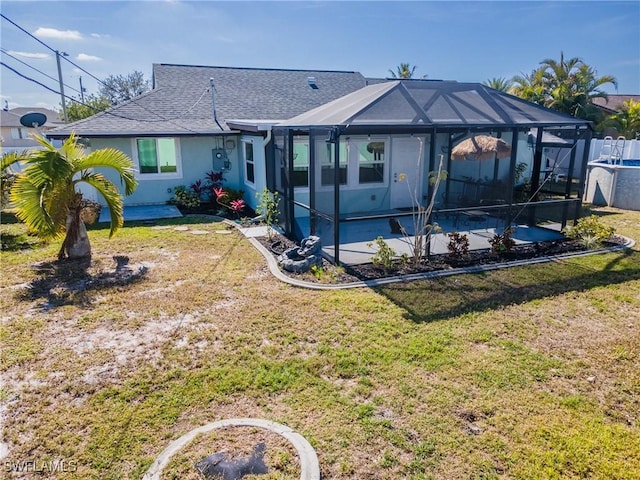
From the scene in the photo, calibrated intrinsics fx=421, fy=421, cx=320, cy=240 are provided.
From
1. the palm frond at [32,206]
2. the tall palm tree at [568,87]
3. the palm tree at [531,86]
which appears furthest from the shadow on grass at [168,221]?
the tall palm tree at [568,87]

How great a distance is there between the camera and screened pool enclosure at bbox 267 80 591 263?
788 cm

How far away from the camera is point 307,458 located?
3.21 meters

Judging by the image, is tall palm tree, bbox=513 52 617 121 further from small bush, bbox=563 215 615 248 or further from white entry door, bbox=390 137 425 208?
small bush, bbox=563 215 615 248

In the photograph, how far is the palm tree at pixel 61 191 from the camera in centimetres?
703

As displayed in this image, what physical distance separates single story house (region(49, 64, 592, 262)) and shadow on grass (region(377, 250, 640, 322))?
1.52 meters

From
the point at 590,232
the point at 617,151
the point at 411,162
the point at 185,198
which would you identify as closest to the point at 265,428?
the point at 590,232

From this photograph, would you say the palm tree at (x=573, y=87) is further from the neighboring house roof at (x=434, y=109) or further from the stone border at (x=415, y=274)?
the stone border at (x=415, y=274)

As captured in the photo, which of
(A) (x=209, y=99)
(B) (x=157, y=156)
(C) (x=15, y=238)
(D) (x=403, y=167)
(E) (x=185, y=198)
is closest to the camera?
(C) (x=15, y=238)

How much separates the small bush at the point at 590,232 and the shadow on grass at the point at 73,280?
881cm

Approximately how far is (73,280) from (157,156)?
731 cm

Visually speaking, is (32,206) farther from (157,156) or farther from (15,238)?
(157,156)

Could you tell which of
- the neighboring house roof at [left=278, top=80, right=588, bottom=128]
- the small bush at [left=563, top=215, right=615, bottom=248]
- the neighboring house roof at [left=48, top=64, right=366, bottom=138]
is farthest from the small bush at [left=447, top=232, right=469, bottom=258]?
the neighboring house roof at [left=48, top=64, right=366, bottom=138]

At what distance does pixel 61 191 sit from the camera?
25.1 feet

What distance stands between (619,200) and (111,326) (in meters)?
15.3
